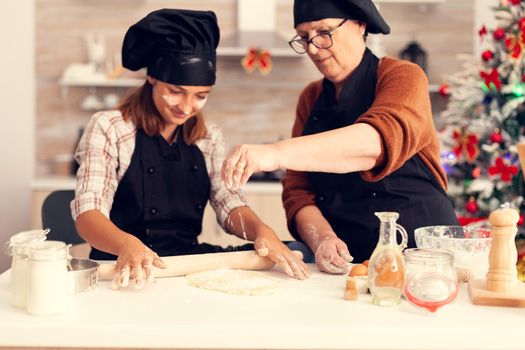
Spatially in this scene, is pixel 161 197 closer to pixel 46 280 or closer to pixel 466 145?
pixel 46 280

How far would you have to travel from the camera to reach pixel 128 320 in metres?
1.42

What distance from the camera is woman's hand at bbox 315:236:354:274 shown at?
1875mm

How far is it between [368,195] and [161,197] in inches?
25.8

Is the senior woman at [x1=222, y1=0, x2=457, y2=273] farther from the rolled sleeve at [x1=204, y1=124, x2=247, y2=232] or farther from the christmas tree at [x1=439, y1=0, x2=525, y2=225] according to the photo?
the christmas tree at [x1=439, y1=0, x2=525, y2=225]

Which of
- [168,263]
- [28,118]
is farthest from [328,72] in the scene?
[28,118]

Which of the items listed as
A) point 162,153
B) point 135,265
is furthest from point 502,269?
point 162,153

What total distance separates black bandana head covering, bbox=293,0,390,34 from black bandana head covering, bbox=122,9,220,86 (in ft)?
0.93

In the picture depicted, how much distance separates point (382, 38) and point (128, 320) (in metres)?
3.84

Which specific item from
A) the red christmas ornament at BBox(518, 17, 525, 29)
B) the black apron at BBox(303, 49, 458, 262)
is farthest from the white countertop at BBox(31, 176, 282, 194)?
the black apron at BBox(303, 49, 458, 262)

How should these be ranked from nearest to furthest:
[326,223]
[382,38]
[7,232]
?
1. [326,223]
2. [7,232]
3. [382,38]

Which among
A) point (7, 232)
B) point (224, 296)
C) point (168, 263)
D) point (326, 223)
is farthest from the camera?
point (7, 232)

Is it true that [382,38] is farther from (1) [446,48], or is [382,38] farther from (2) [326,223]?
(2) [326,223]

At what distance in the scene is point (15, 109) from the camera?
13.3 feet

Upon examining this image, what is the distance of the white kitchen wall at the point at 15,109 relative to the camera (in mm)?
3965
